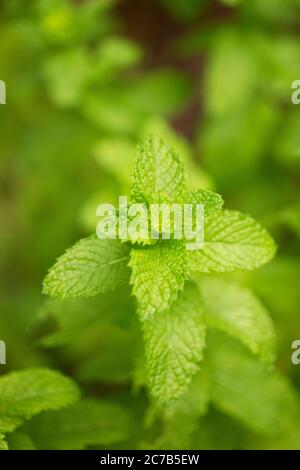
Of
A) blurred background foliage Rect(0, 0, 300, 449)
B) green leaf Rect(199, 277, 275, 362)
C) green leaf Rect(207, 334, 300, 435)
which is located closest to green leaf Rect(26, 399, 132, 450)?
blurred background foliage Rect(0, 0, 300, 449)

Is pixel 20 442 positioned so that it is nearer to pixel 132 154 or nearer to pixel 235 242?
pixel 235 242

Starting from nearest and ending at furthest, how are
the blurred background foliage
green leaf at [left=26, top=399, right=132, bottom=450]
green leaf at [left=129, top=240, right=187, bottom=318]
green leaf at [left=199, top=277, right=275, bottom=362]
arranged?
1. green leaf at [left=129, top=240, right=187, bottom=318]
2. green leaf at [left=199, top=277, right=275, bottom=362]
3. green leaf at [left=26, top=399, right=132, bottom=450]
4. the blurred background foliage

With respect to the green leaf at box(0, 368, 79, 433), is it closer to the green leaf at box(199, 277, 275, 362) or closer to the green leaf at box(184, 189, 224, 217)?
the green leaf at box(199, 277, 275, 362)

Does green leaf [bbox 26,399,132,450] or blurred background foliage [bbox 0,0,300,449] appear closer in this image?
green leaf [bbox 26,399,132,450]

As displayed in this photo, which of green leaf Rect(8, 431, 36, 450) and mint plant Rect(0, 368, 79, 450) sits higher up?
mint plant Rect(0, 368, 79, 450)

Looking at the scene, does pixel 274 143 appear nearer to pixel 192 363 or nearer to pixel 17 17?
pixel 17 17
